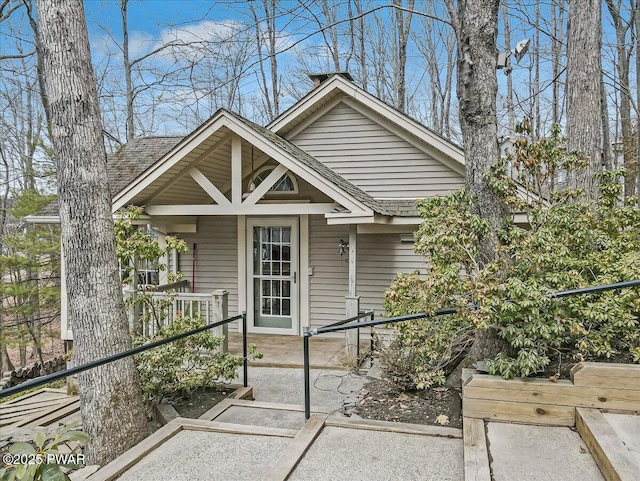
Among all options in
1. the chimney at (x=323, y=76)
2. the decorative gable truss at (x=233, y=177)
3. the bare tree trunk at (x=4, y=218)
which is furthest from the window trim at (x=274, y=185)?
the bare tree trunk at (x=4, y=218)

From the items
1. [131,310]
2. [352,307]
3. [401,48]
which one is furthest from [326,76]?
[401,48]

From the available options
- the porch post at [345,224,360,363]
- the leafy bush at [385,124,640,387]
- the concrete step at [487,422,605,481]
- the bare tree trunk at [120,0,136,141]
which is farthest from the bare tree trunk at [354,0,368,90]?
the concrete step at [487,422,605,481]

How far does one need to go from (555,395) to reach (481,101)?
8.71ft

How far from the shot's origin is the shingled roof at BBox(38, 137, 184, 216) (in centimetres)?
943

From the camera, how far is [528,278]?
4039 millimetres

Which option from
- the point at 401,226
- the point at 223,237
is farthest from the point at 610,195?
the point at 223,237

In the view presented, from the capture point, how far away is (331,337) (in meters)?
8.84

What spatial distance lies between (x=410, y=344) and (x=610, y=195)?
2.57 metres

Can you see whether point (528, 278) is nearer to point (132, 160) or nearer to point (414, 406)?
point (414, 406)

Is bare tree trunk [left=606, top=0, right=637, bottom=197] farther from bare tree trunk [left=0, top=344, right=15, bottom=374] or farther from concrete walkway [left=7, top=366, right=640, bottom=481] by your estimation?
bare tree trunk [left=0, top=344, right=15, bottom=374]

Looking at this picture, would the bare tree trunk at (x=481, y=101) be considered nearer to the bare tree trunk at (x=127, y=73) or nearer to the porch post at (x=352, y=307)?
the porch post at (x=352, y=307)

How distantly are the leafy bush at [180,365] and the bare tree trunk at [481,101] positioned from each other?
2713 millimetres

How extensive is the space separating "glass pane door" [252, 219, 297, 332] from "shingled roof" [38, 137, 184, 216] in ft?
8.65

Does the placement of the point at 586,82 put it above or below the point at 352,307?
above
